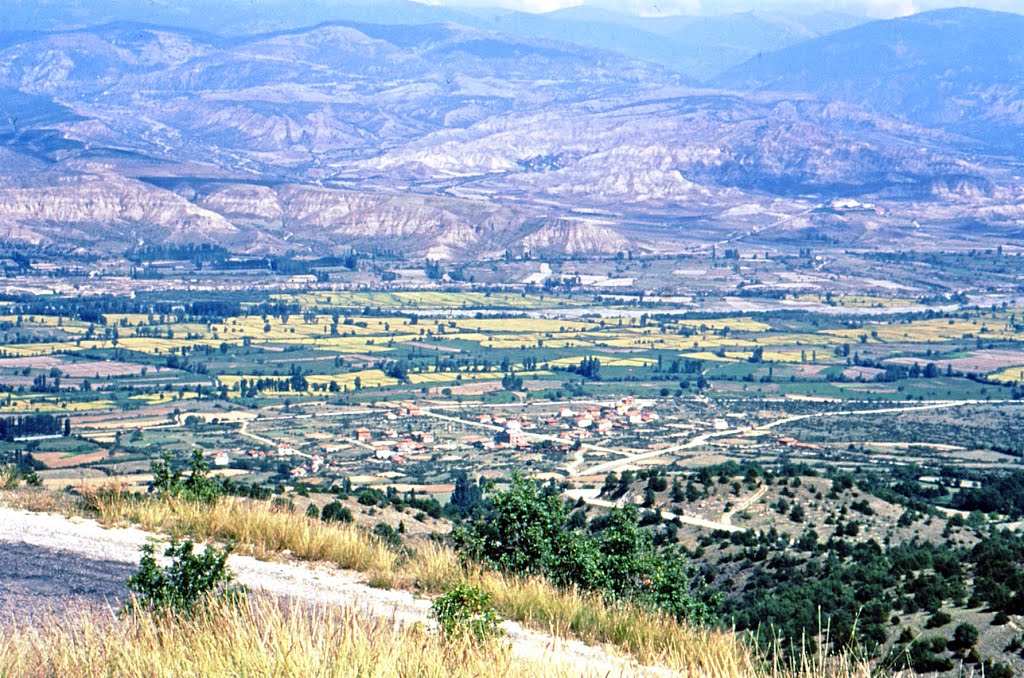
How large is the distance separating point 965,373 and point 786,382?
11.7m

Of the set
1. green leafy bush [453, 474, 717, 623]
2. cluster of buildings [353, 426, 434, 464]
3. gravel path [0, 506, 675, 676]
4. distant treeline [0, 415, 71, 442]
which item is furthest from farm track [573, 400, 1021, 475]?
gravel path [0, 506, 675, 676]

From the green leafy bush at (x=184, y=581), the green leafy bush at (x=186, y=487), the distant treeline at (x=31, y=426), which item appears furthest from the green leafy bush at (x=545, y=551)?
the distant treeline at (x=31, y=426)

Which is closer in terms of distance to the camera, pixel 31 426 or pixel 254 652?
pixel 254 652

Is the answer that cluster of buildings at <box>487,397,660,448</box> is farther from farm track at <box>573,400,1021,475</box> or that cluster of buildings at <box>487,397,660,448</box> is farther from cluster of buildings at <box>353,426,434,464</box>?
farm track at <box>573,400,1021,475</box>

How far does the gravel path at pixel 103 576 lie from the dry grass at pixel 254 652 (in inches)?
79.5

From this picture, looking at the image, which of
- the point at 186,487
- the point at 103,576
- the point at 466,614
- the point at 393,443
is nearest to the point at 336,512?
the point at 186,487

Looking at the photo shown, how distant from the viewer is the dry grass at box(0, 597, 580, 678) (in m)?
6.39

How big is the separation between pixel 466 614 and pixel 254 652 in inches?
98.2

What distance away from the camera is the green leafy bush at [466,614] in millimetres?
8219

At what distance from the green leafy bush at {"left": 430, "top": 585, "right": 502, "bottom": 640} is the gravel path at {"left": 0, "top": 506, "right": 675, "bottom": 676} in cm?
35

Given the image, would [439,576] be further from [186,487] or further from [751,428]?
[751,428]

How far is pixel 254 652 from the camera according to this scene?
6.52 m

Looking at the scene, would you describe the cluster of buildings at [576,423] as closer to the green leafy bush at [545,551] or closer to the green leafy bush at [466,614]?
the green leafy bush at [545,551]

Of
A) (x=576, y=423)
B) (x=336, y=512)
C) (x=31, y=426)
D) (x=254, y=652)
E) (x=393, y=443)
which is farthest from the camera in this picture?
(x=576, y=423)
